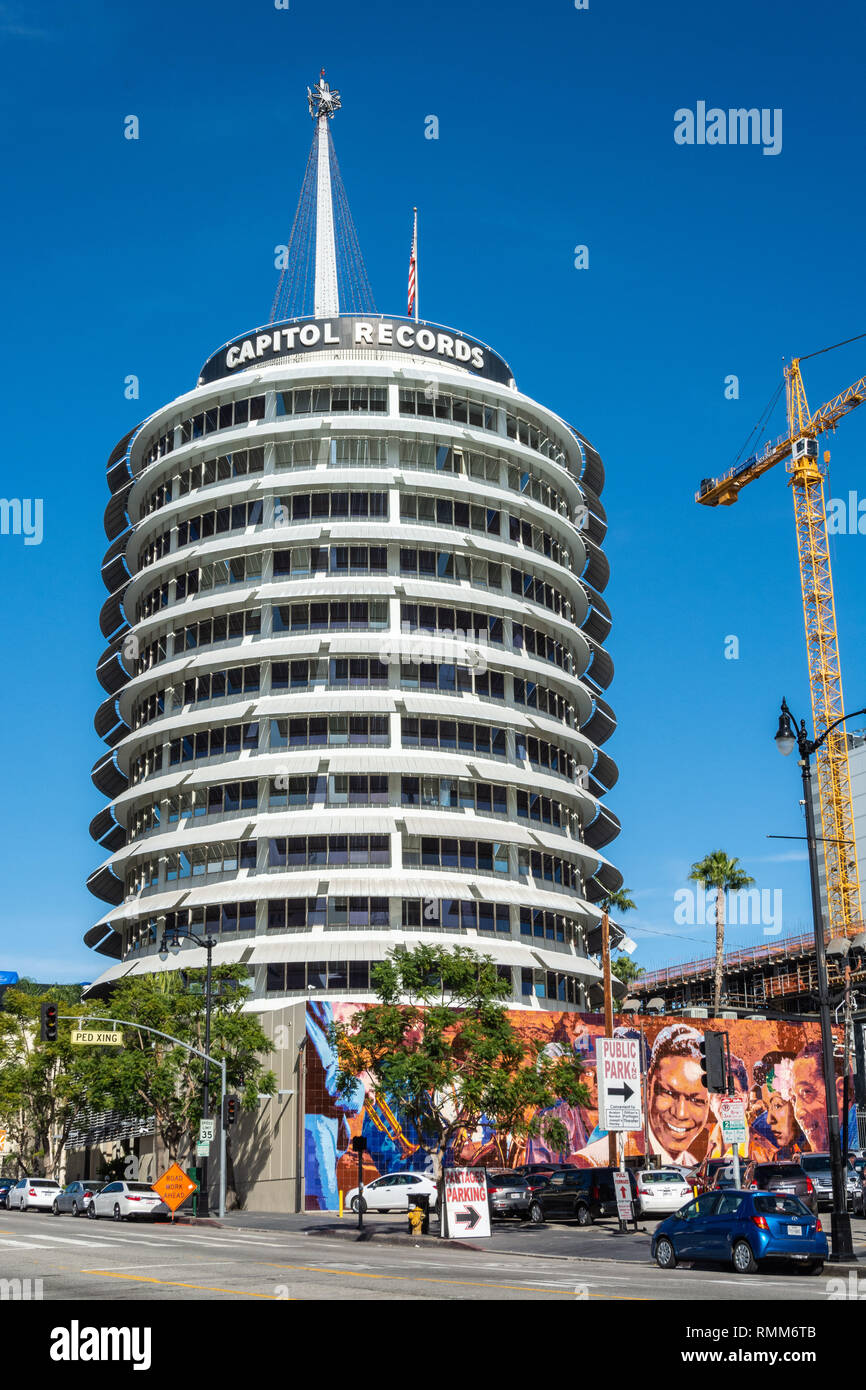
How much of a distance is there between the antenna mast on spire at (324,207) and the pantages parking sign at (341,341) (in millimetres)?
6071

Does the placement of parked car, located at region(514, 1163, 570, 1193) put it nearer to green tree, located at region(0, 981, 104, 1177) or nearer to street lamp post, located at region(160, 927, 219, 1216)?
street lamp post, located at region(160, 927, 219, 1216)

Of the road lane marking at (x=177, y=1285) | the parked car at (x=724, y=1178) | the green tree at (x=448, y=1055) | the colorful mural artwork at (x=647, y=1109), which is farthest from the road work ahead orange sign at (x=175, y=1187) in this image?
the road lane marking at (x=177, y=1285)

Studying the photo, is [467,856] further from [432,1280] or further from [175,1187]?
[432,1280]

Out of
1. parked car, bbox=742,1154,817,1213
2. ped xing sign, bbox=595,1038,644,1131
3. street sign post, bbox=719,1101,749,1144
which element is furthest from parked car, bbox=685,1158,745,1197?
ped xing sign, bbox=595,1038,644,1131

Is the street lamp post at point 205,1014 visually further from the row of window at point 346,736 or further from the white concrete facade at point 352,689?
the row of window at point 346,736

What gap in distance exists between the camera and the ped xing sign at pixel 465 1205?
36.0 metres

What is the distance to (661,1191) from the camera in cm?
4209

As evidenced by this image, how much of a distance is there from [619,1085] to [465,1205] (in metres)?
4.95

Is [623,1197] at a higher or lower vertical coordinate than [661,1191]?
higher

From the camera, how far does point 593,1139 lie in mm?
60438

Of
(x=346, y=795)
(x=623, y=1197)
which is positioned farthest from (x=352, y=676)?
(x=623, y=1197)

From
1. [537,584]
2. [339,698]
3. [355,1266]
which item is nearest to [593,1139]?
[339,698]

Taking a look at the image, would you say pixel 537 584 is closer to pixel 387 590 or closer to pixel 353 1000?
pixel 387 590
